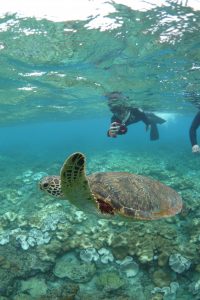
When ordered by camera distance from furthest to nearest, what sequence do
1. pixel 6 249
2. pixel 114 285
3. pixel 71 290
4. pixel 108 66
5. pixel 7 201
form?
pixel 108 66
pixel 7 201
pixel 6 249
pixel 114 285
pixel 71 290

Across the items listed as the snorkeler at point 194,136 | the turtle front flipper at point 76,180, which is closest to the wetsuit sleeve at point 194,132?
the snorkeler at point 194,136

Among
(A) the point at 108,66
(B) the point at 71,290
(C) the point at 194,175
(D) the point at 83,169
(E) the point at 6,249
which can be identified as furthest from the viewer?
(C) the point at 194,175

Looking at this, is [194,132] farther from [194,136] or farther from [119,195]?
[119,195]

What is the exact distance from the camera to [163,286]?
8.01m

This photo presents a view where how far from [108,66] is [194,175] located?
28.4 feet

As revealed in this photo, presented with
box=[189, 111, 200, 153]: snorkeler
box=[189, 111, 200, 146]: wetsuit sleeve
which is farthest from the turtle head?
box=[189, 111, 200, 146]: wetsuit sleeve

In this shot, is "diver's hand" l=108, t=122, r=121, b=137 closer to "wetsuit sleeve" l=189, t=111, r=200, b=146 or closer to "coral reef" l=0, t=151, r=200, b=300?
"coral reef" l=0, t=151, r=200, b=300

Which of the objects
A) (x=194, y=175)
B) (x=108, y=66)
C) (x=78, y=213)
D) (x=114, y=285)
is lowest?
(x=194, y=175)

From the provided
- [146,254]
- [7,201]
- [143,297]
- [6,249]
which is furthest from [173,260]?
[7,201]

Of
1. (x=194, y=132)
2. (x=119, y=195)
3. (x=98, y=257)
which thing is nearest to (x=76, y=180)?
(x=119, y=195)

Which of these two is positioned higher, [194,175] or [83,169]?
[83,169]

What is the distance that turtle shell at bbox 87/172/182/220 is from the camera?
550 centimetres

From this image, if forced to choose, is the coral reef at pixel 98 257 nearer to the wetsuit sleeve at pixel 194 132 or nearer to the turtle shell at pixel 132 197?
the turtle shell at pixel 132 197

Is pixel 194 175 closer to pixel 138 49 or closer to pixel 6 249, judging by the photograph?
pixel 138 49
